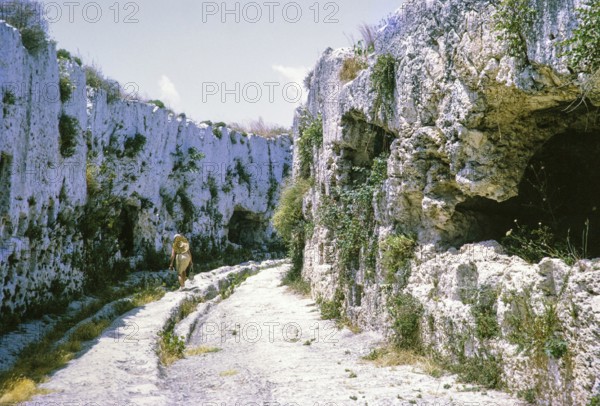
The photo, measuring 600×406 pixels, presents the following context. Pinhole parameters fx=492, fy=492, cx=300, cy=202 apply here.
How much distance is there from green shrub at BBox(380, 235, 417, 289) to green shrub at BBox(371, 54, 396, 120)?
235cm

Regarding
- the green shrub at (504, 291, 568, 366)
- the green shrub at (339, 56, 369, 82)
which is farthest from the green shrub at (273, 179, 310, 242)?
the green shrub at (504, 291, 568, 366)

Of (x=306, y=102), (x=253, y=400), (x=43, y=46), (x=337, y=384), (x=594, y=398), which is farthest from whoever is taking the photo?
(x=306, y=102)

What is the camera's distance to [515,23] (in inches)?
233

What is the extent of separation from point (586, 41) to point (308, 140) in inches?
399

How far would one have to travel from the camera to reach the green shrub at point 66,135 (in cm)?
1275

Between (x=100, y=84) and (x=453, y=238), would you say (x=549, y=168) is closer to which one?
(x=453, y=238)

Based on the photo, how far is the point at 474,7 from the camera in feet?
22.3

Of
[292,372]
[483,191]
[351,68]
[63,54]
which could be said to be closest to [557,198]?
[483,191]

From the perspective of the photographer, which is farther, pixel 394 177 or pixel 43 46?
pixel 43 46

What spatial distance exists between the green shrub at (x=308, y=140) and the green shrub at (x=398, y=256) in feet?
18.9

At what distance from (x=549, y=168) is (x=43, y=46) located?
11.1 metres

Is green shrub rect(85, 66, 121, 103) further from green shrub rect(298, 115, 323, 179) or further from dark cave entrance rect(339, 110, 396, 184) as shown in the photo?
dark cave entrance rect(339, 110, 396, 184)

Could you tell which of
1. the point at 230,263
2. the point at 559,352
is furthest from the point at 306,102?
the point at 559,352

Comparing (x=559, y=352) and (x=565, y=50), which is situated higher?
(x=565, y=50)
